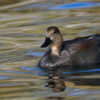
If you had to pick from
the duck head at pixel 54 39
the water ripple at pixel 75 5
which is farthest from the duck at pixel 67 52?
the water ripple at pixel 75 5

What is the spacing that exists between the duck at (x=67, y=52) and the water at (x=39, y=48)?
0.28 meters

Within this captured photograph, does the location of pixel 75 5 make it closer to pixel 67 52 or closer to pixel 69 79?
pixel 67 52

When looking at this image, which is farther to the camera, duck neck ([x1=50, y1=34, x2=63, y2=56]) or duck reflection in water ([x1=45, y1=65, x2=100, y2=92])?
duck neck ([x1=50, y1=34, x2=63, y2=56])

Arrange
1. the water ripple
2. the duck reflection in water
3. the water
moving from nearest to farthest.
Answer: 1. the water
2. the duck reflection in water
3. the water ripple

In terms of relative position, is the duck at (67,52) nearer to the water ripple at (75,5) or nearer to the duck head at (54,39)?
the duck head at (54,39)

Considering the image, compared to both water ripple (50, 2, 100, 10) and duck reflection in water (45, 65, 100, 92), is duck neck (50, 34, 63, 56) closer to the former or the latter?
duck reflection in water (45, 65, 100, 92)

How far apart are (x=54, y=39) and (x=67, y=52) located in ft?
1.33

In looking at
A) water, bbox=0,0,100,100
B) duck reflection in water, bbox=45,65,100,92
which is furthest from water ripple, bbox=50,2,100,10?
duck reflection in water, bbox=45,65,100,92

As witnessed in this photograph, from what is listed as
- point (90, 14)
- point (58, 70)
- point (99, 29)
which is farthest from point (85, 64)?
point (90, 14)

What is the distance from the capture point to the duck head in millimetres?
10406

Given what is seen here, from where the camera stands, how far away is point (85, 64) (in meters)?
10.3

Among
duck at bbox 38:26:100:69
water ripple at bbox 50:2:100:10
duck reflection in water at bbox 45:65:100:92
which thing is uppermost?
water ripple at bbox 50:2:100:10

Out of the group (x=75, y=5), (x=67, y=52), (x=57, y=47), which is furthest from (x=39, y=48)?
(x=75, y=5)

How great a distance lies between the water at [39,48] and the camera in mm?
8250
